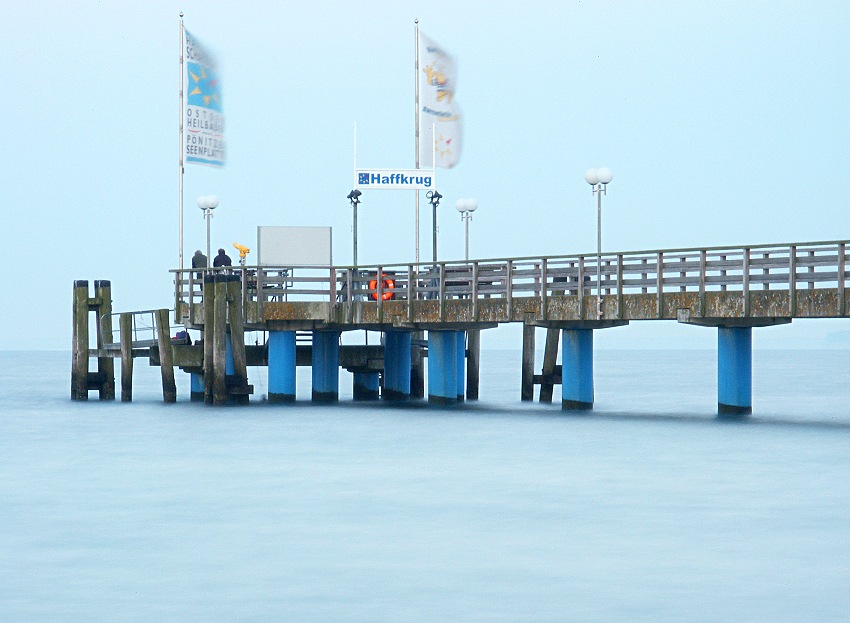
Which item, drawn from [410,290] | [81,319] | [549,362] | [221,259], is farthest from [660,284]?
[81,319]

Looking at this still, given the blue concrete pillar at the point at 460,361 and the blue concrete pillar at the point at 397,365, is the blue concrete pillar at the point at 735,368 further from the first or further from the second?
the blue concrete pillar at the point at 397,365

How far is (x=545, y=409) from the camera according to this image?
41.8 meters

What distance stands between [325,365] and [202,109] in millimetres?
8053

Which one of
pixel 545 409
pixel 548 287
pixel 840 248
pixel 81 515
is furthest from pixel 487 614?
pixel 545 409

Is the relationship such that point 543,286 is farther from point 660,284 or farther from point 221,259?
point 221,259

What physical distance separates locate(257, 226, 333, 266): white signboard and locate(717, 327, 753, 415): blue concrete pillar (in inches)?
423

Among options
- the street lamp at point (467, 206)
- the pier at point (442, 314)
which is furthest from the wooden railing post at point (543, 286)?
the street lamp at point (467, 206)

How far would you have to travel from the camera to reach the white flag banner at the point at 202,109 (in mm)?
42938

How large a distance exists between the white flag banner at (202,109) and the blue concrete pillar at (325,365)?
21.5 feet

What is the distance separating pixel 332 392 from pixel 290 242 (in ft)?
15.6

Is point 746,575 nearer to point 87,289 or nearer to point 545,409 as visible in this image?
point 545,409

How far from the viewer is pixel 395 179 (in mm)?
43062

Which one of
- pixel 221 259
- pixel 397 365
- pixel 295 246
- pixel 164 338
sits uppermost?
pixel 295 246

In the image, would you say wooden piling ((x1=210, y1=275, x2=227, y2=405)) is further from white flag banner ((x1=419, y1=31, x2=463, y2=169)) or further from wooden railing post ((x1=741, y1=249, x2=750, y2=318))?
wooden railing post ((x1=741, y1=249, x2=750, y2=318))
